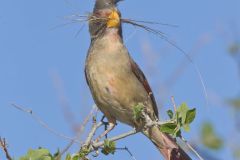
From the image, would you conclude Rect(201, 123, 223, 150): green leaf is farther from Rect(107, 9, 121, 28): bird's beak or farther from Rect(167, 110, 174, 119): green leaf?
Rect(167, 110, 174, 119): green leaf

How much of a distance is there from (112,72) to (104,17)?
382 mm

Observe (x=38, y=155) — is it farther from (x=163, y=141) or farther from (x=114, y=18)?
(x=114, y=18)

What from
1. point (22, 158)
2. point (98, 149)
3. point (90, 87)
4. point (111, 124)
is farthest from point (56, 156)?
point (90, 87)

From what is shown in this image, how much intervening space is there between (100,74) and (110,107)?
0.78ft

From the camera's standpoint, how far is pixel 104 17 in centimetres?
408

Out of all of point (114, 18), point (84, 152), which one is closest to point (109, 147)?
point (84, 152)

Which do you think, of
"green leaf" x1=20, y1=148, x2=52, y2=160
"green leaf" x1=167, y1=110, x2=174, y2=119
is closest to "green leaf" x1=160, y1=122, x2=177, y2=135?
"green leaf" x1=167, y1=110, x2=174, y2=119

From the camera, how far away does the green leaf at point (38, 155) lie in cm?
225

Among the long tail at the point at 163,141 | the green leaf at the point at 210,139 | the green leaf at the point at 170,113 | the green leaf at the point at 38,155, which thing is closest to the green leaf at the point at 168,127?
→ the green leaf at the point at 170,113

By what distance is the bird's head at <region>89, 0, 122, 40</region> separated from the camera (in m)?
4.00

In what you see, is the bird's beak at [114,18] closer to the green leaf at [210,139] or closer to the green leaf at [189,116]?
the green leaf at [210,139]

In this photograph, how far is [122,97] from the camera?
163 inches

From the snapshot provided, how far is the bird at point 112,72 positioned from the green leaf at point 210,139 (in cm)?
41

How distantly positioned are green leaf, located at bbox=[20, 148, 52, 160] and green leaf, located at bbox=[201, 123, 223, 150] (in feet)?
5.08
